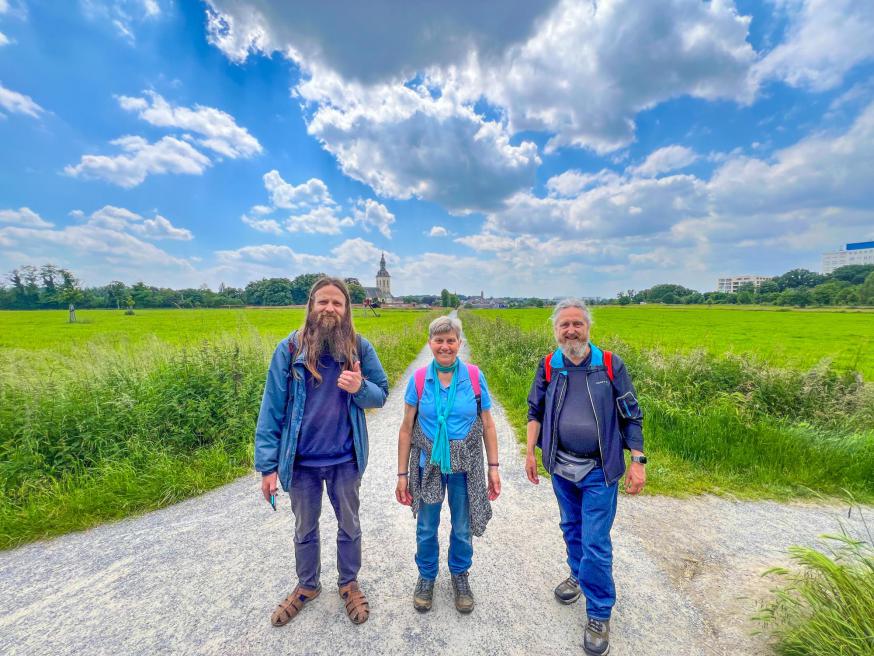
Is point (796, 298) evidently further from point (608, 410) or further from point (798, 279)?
point (608, 410)

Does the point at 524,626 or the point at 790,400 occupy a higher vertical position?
the point at 790,400

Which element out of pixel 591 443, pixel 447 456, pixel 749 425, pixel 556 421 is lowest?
pixel 749 425

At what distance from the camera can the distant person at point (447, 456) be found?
2461mm

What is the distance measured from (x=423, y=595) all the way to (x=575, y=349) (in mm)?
2208

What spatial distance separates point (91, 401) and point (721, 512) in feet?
28.4

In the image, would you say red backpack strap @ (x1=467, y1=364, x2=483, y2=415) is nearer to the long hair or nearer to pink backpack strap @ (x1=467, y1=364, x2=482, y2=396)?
pink backpack strap @ (x1=467, y1=364, x2=482, y2=396)

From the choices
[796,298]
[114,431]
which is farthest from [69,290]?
[796,298]

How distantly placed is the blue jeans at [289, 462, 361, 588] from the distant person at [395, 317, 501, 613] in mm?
408

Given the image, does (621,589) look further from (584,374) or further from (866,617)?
(584,374)

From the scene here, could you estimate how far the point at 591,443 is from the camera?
Result: 2.34 metres

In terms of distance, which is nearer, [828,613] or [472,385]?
[828,613]

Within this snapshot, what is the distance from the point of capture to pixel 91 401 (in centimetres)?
509

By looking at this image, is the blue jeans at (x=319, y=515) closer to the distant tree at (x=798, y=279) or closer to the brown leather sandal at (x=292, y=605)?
the brown leather sandal at (x=292, y=605)

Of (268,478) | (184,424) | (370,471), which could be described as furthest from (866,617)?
(184,424)
